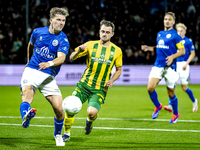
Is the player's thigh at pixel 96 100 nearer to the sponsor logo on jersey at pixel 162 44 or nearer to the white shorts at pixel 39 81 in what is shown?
the white shorts at pixel 39 81

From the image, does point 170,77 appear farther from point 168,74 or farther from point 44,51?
point 44,51

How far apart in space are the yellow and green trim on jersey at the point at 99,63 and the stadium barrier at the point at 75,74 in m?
10.8

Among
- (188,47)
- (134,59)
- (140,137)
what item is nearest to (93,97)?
(140,137)

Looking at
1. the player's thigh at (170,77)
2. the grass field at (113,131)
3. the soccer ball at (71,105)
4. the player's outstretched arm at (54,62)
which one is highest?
the player's outstretched arm at (54,62)

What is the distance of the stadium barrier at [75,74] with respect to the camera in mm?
16016

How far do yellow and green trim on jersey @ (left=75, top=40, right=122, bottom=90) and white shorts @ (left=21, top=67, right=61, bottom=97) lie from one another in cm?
66

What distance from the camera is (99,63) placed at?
18.4 ft

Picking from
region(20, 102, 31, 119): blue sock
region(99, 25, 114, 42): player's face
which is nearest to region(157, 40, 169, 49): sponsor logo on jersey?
region(99, 25, 114, 42): player's face

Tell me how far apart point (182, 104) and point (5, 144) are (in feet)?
22.2

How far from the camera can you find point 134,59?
1834 centimetres

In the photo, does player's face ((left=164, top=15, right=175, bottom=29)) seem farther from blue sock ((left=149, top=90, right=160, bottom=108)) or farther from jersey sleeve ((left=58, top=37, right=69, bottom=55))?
jersey sleeve ((left=58, top=37, right=69, bottom=55))

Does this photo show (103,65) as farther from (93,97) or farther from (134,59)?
(134,59)

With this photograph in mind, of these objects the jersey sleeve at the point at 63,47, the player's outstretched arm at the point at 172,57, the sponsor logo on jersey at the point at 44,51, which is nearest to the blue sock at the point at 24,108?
the sponsor logo on jersey at the point at 44,51

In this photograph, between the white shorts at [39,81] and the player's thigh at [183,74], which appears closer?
the white shorts at [39,81]
